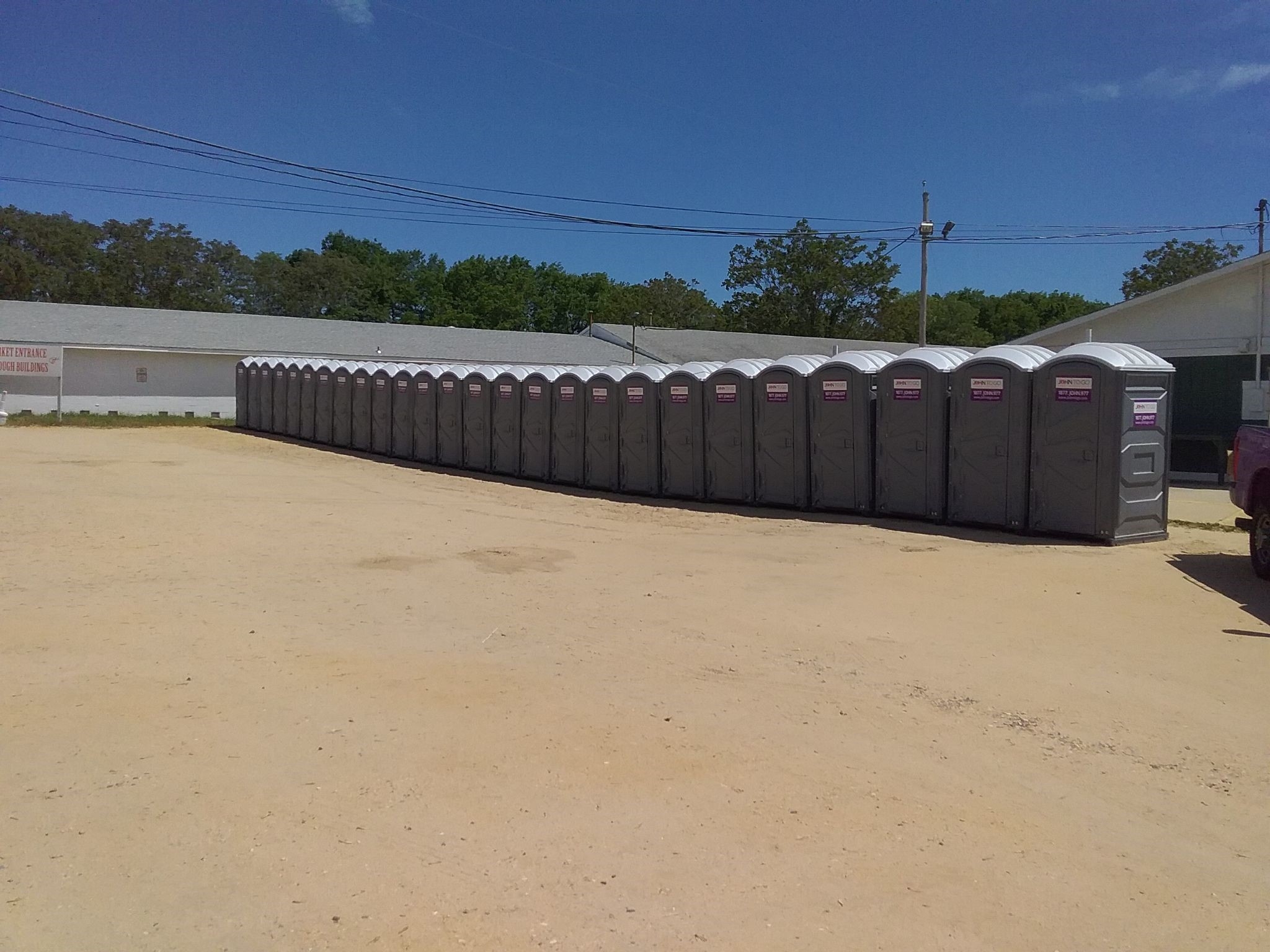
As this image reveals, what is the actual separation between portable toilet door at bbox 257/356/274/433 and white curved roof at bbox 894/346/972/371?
2192cm

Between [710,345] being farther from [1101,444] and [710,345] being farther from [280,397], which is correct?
[1101,444]

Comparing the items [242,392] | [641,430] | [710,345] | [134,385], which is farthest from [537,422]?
[710,345]

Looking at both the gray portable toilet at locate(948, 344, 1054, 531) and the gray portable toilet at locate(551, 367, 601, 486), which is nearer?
the gray portable toilet at locate(948, 344, 1054, 531)

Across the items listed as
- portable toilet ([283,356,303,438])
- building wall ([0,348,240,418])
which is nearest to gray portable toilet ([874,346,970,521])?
portable toilet ([283,356,303,438])

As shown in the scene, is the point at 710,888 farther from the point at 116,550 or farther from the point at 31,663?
the point at 116,550

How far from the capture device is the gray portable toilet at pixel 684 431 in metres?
15.0

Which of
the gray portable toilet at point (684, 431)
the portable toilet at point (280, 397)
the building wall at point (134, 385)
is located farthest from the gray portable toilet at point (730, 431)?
the building wall at point (134, 385)

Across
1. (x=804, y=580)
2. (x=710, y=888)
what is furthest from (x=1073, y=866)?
A: (x=804, y=580)

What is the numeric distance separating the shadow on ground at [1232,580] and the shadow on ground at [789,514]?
1004 mm

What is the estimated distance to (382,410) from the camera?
23453 millimetres

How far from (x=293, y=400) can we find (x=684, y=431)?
16.6 metres

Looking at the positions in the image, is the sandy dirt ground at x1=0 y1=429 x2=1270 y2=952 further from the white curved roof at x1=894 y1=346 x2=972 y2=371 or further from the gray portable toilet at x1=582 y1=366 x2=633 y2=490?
the gray portable toilet at x1=582 y1=366 x2=633 y2=490

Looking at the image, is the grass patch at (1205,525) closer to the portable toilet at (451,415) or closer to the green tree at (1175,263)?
the portable toilet at (451,415)

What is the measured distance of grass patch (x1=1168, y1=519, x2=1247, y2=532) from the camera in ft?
41.7
